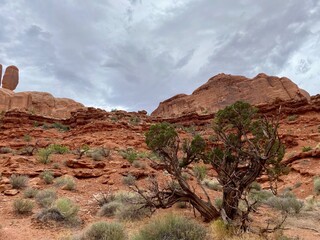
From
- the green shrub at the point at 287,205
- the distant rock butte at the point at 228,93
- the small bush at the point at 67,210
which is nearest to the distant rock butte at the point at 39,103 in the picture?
the distant rock butte at the point at 228,93

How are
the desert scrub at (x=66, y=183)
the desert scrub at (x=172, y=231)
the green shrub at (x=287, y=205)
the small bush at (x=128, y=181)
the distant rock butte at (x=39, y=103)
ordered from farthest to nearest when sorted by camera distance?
the distant rock butte at (x=39, y=103)
the small bush at (x=128, y=181)
the desert scrub at (x=66, y=183)
the green shrub at (x=287, y=205)
the desert scrub at (x=172, y=231)

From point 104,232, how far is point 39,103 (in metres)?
58.4

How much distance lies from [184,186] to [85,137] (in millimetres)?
21865

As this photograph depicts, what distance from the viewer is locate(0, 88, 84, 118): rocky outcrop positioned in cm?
5353

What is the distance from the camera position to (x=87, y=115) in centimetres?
3625

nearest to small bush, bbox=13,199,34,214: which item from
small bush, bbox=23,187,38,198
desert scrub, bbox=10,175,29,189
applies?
small bush, bbox=23,187,38,198

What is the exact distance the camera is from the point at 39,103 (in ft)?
193

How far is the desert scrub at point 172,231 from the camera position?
5.37 meters

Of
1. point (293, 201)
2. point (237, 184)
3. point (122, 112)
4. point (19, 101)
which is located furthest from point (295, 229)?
point (19, 101)

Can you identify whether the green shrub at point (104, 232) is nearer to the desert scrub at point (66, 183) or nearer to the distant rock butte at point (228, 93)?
the desert scrub at point (66, 183)

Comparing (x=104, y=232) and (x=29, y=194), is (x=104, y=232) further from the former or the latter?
(x=29, y=194)

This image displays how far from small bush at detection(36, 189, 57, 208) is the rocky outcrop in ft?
150

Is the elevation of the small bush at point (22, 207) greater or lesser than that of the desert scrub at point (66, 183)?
lesser

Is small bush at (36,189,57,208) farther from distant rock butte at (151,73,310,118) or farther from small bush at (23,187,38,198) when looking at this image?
distant rock butte at (151,73,310,118)
